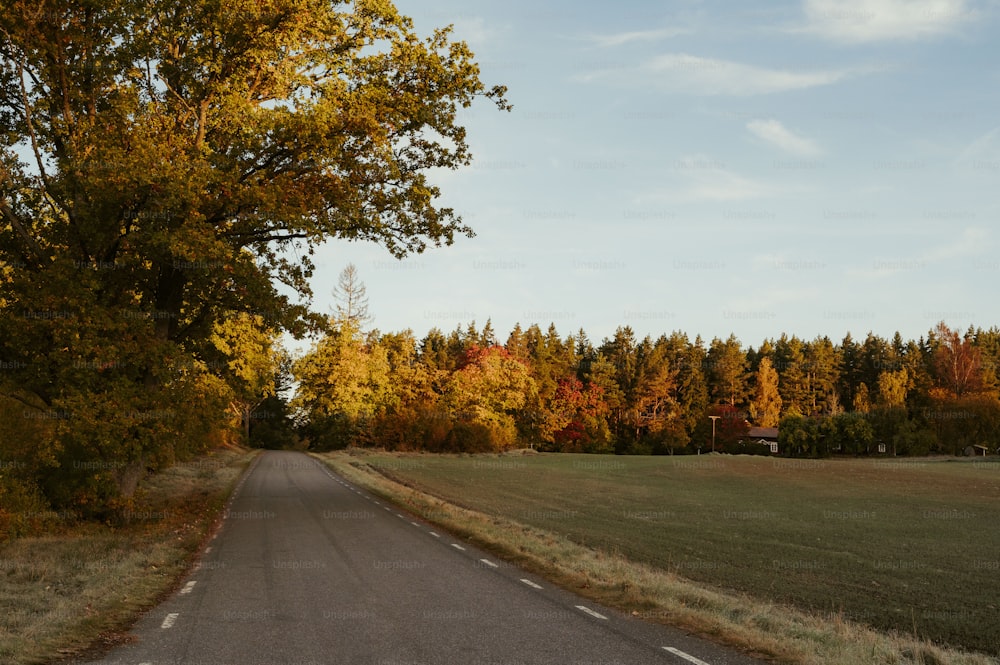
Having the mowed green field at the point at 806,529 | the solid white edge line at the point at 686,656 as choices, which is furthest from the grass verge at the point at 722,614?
the mowed green field at the point at 806,529

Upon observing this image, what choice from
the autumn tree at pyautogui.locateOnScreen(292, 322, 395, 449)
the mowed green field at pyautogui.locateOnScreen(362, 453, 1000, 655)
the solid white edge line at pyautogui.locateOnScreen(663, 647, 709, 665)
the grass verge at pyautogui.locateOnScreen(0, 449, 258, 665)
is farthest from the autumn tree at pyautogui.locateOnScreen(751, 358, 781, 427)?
the solid white edge line at pyautogui.locateOnScreen(663, 647, 709, 665)

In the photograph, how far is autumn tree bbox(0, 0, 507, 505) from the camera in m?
16.0

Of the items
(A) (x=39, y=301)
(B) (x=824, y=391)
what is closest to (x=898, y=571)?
(A) (x=39, y=301)

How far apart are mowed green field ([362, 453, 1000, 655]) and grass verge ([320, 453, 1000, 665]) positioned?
1845 mm

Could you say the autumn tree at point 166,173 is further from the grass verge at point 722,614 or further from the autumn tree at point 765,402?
the autumn tree at point 765,402

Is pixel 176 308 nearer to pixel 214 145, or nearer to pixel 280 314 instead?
pixel 280 314

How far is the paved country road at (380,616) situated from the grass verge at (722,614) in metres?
0.49

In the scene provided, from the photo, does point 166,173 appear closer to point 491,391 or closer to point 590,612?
point 590,612

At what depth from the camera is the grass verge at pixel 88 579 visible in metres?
8.06

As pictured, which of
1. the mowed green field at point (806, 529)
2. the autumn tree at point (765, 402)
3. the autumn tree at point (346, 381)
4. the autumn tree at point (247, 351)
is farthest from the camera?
the autumn tree at point (765, 402)

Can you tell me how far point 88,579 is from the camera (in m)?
11.4

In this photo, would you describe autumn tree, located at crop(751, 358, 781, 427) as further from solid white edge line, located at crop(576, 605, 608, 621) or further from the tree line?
solid white edge line, located at crop(576, 605, 608, 621)

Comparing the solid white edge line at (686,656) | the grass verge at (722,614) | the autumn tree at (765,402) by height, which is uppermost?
the autumn tree at (765,402)

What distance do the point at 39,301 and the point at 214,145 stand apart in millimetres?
5682
